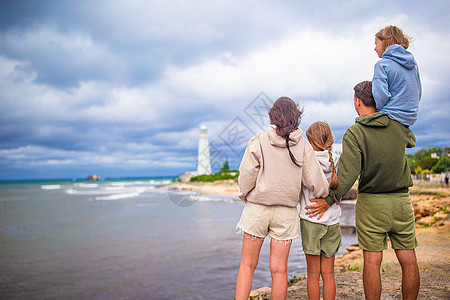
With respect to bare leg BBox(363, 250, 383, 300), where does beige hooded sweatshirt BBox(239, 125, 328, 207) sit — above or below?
above

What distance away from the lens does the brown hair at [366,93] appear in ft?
7.53

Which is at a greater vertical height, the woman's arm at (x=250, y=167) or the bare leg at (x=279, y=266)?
the woman's arm at (x=250, y=167)

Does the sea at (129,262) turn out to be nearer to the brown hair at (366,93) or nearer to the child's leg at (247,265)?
the child's leg at (247,265)

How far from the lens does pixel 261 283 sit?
184 inches

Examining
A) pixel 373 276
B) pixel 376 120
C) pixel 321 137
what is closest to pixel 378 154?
pixel 376 120

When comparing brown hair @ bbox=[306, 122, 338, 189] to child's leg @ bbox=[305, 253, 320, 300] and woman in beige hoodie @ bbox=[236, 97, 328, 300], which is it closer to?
woman in beige hoodie @ bbox=[236, 97, 328, 300]

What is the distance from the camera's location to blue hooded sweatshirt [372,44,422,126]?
213cm

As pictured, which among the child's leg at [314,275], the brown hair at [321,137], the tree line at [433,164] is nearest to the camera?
the child's leg at [314,275]

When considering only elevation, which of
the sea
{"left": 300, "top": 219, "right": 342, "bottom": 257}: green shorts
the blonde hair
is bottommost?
the sea

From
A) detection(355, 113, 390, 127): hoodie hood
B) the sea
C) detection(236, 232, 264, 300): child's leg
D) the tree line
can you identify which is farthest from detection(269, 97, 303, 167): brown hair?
the tree line

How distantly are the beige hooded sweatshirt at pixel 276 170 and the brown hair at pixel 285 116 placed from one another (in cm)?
4

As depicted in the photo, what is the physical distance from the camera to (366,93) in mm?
2305

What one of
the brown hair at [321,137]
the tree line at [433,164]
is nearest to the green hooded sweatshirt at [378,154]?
the brown hair at [321,137]

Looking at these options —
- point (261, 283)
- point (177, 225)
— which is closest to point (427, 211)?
point (261, 283)
